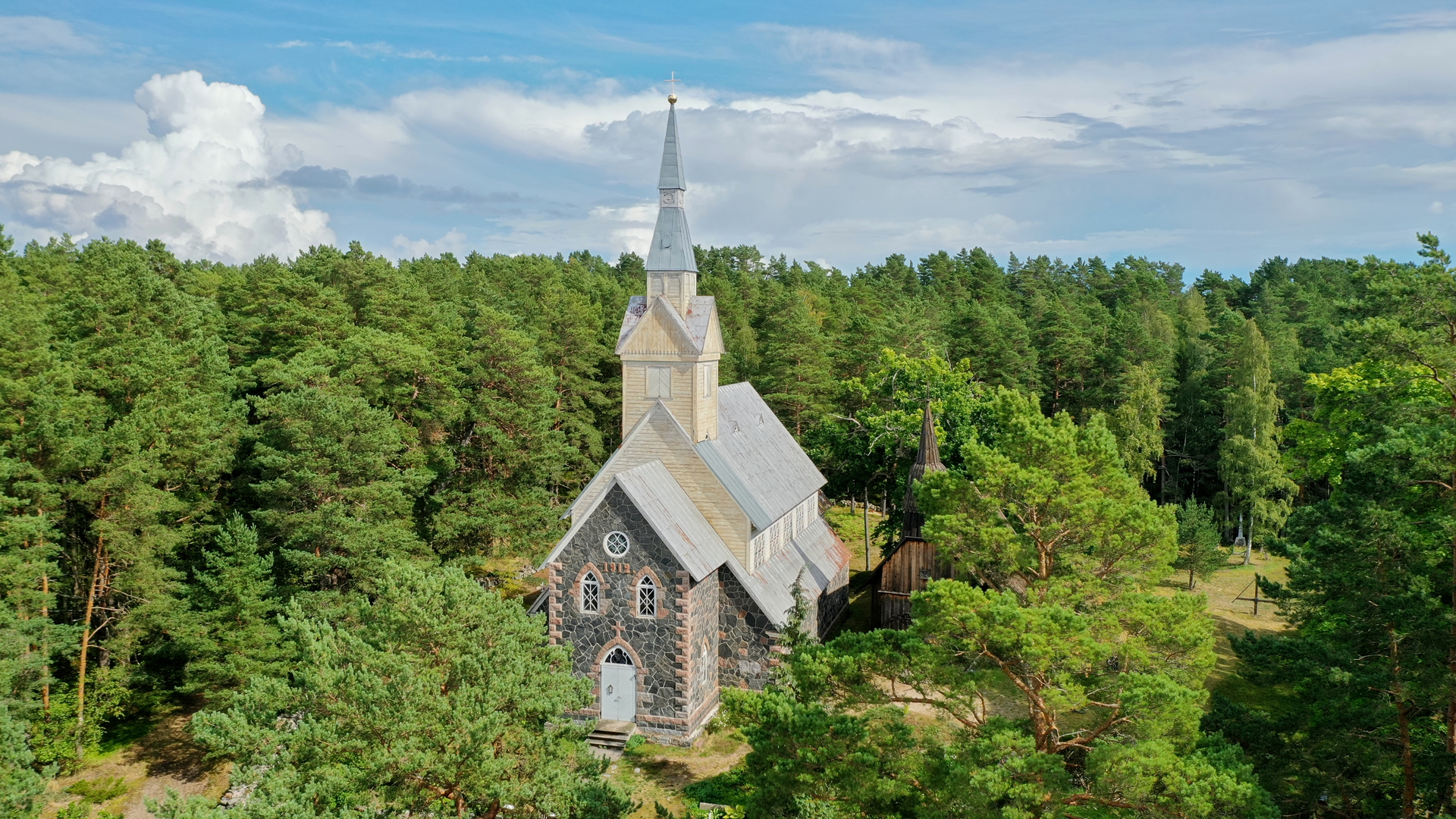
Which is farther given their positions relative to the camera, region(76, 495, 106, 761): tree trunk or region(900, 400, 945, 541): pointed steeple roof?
region(900, 400, 945, 541): pointed steeple roof

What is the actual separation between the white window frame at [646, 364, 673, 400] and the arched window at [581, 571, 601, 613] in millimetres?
6188

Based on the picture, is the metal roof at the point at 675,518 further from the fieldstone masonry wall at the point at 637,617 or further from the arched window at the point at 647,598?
the arched window at the point at 647,598

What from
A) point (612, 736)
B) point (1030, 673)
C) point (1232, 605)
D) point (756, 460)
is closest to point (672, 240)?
point (756, 460)

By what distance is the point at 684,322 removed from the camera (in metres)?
27.4

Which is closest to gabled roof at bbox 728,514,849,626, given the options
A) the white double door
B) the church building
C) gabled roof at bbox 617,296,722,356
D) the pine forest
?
the church building

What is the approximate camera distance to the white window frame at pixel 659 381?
2720 cm

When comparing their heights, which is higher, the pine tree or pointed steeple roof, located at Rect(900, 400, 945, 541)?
the pine tree

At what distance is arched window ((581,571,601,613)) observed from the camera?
23516mm

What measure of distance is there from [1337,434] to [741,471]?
1914 cm

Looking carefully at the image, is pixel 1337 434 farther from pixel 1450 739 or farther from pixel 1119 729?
pixel 1119 729

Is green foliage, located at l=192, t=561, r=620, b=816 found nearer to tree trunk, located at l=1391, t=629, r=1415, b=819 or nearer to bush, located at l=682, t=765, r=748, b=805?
bush, located at l=682, t=765, r=748, b=805

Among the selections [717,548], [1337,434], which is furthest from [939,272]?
[717,548]

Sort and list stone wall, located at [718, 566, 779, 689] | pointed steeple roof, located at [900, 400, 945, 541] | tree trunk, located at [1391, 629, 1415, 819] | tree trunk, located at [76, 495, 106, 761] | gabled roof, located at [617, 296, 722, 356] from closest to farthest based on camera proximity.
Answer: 1. tree trunk, located at [1391, 629, 1415, 819]
2. stone wall, located at [718, 566, 779, 689]
3. tree trunk, located at [76, 495, 106, 761]
4. gabled roof, located at [617, 296, 722, 356]
5. pointed steeple roof, located at [900, 400, 945, 541]

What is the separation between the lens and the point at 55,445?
24906 mm
